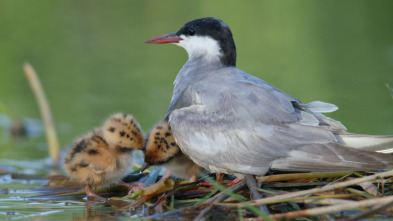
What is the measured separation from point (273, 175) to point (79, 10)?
45.7ft

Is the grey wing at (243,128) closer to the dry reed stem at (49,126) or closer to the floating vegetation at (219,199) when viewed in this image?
the floating vegetation at (219,199)

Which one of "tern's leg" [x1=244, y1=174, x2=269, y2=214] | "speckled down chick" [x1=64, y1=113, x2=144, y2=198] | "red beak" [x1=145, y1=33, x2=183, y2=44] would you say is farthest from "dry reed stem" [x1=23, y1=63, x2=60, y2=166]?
"tern's leg" [x1=244, y1=174, x2=269, y2=214]

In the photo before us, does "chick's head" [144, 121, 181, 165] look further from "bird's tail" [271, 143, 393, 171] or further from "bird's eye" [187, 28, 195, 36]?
"bird's eye" [187, 28, 195, 36]

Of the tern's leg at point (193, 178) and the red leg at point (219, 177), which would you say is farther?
the red leg at point (219, 177)

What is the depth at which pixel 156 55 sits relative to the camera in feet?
44.8

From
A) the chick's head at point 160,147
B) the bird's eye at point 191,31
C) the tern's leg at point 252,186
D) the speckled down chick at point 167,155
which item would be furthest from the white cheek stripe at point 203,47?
the tern's leg at point 252,186

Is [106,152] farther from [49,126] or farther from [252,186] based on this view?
[49,126]

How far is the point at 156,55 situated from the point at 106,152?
848 centimetres

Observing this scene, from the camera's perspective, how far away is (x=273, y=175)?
4918 mm

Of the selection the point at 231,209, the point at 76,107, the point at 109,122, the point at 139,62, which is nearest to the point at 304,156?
the point at 231,209

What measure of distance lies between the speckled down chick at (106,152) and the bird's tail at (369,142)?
5.07ft

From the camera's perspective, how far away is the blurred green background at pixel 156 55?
30.0 feet

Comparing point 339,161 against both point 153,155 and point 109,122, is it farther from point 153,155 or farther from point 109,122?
point 109,122

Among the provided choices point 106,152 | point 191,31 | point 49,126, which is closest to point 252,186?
point 106,152
